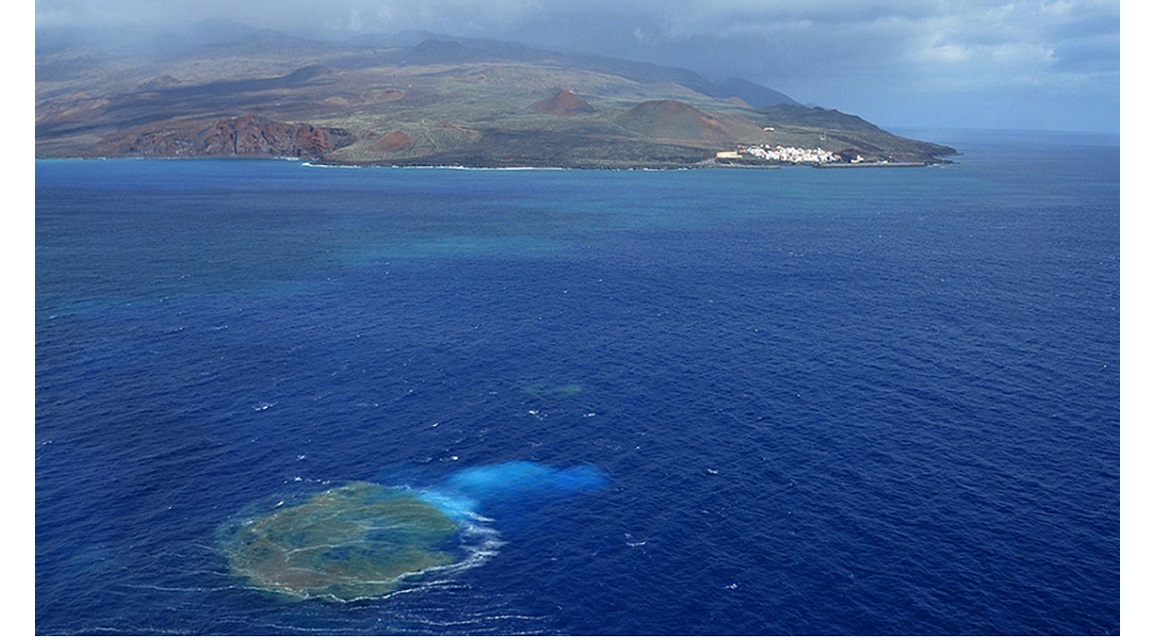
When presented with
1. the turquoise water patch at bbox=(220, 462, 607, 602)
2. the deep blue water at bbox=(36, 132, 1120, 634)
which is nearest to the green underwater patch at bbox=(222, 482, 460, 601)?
the turquoise water patch at bbox=(220, 462, 607, 602)

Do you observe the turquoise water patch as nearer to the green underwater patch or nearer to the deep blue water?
the green underwater patch

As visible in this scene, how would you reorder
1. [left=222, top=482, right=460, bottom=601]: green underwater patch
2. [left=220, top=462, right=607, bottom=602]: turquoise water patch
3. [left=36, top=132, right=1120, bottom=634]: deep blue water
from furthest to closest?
[left=220, top=462, right=607, bottom=602]: turquoise water patch < [left=222, top=482, right=460, bottom=601]: green underwater patch < [left=36, top=132, right=1120, bottom=634]: deep blue water

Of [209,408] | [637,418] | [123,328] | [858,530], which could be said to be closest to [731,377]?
[637,418]

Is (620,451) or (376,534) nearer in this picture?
(376,534)

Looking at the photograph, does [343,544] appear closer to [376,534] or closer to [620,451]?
[376,534]

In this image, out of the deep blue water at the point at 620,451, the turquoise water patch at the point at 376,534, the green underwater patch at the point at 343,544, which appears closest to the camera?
the deep blue water at the point at 620,451

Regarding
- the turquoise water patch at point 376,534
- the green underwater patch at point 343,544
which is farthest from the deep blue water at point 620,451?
the green underwater patch at point 343,544

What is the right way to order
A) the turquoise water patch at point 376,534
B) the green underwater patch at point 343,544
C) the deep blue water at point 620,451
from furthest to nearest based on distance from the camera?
the turquoise water patch at point 376,534
the green underwater patch at point 343,544
the deep blue water at point 620,451

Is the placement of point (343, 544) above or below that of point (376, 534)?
below

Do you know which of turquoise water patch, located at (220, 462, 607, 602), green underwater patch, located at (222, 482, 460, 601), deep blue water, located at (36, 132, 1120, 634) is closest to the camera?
deep blue water, located at (36, 132, 1120, 634)

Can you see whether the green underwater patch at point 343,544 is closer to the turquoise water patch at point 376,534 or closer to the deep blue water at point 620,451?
the turquoise water patch at point 376,534

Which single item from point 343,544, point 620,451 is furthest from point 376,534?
point 620,451

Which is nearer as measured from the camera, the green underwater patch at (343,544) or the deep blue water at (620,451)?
the deep blue water at (620,451)
